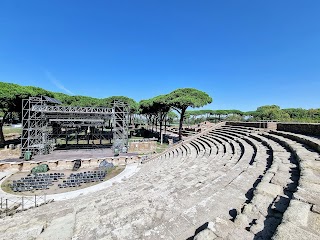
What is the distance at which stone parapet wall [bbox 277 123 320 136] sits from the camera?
9977mm

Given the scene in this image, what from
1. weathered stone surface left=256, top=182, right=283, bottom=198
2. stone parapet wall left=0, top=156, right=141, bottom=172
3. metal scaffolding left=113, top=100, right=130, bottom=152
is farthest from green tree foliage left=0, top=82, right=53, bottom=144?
weathered stone surface left=256, top=182, right=283, bottom=198

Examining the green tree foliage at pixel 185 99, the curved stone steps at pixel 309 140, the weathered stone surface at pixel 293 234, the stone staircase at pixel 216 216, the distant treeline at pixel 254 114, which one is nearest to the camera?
the weathered stone surface at pixel 293 234

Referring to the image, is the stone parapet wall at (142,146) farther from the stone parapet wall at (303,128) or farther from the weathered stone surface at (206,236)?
the weathered stone surface at (206,236)

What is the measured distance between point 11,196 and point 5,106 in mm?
16316

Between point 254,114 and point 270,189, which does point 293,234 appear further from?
point 254,114

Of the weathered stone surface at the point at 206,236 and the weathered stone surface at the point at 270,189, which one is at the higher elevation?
the weathered stone surface at the point at 270,189

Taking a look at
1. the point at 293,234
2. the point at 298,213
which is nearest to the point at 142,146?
the point at 298,213

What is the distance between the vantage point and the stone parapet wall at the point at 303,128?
9977 millimetres

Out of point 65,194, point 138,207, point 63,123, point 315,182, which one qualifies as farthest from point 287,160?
point 63,123

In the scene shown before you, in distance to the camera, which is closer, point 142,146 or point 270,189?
point 270,189

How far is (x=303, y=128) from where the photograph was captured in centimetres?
1112

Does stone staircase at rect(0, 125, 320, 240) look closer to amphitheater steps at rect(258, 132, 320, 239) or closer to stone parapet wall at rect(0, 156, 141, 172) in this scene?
amphitheater steps at rect(258, 132, 320, 239)

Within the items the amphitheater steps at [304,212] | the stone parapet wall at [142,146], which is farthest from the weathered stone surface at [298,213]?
the stone parapet wall at [142,146]

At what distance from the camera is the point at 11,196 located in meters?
11.9
